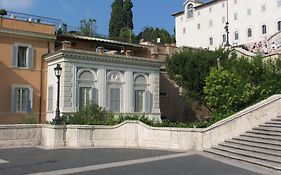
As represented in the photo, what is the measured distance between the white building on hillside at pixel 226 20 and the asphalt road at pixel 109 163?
51.8 m

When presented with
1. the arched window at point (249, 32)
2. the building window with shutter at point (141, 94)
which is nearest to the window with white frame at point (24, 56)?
the building window with shutter at point (141, 94)

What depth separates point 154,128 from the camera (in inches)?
739

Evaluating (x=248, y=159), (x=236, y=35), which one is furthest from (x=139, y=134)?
(x=236, y=35)

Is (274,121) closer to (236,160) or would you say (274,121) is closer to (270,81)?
(236,160)

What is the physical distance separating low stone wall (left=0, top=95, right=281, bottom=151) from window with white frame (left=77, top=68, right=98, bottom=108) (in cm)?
887

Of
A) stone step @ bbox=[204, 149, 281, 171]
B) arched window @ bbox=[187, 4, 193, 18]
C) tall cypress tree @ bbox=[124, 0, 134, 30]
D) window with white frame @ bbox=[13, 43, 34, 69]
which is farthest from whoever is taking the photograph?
arched window @ bbox=[187, 4, 193, 18]

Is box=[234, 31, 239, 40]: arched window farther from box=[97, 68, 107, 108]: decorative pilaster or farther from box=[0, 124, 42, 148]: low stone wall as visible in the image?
box=[0, 124, 42, 148]: low stone wall

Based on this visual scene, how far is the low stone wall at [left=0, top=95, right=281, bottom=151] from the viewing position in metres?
17.2

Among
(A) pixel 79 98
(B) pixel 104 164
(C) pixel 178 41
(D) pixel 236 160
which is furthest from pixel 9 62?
(C) pixel 178 41

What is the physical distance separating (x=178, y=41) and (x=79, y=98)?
192 feet

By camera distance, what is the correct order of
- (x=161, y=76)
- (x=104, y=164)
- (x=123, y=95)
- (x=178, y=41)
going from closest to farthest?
(x=104, y=164), (x=123, y=95), (x=161, y=76), (x=178, y=41)

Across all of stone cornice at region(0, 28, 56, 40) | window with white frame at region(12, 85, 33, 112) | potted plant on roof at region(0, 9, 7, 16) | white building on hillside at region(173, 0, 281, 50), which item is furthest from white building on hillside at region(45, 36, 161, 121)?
white building on hillside at region(173, 0, 281, 50)

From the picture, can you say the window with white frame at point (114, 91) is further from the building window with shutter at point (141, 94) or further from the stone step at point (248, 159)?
the stone step at point (248, 159)

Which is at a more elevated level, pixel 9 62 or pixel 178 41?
pixel 178 41
